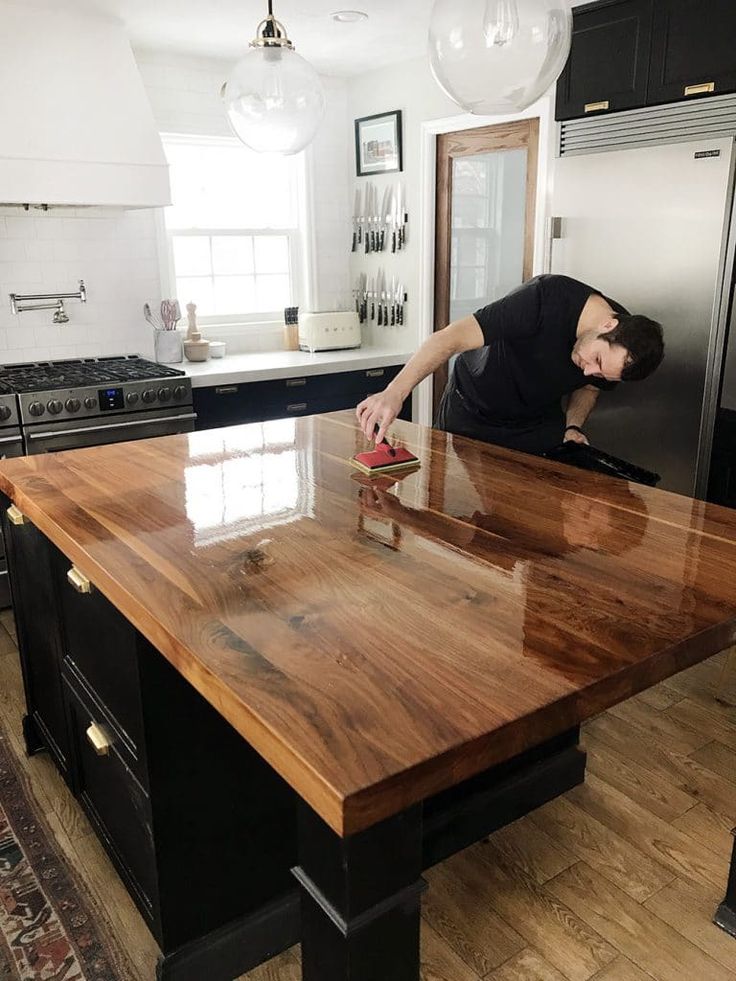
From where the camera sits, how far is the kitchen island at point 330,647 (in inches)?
41.4

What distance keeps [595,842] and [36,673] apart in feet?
5.43

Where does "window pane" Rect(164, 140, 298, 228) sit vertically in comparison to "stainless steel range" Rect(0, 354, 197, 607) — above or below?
above

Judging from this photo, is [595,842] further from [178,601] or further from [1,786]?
[1,786]

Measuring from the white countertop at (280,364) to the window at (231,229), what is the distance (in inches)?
15.7

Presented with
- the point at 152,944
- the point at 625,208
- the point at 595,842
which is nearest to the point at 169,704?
the point at 152,944

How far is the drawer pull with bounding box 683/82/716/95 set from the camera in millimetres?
2988

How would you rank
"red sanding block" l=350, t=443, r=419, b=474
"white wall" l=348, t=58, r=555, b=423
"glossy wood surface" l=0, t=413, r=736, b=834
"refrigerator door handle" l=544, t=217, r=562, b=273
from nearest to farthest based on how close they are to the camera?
"glossy wood surface" l=0, t=413, r=736, b=834 < "red sanding block" l=350, t=443, r=419, b=474 < "refrigerator door handle" l=544, t=217, r=562, b=273 < "white wall" l=348, t=58, r=555, b=423

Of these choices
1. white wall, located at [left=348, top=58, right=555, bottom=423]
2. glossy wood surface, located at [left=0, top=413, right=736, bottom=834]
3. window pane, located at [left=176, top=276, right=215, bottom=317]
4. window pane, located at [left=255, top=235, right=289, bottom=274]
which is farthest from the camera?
window pane, located at [left=255, top=235, right=289, bottom=274]

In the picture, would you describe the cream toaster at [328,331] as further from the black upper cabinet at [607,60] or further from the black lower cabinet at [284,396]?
the black upper cabinet at [607,60]

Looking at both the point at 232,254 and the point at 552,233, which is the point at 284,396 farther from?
the point at 552,233

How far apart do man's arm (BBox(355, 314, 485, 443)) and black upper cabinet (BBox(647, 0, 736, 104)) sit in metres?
1.40

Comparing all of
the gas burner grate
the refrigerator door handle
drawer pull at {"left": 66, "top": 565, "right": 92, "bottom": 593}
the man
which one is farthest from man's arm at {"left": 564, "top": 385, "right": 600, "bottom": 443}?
the gas burner grate

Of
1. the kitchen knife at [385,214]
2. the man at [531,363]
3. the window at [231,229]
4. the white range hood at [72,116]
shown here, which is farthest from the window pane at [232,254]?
the man at [531,363]

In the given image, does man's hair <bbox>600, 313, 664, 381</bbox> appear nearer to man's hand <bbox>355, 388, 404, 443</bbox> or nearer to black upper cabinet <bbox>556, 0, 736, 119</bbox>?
man's hand <bbox>355, 388, 404, 443</bbox>
